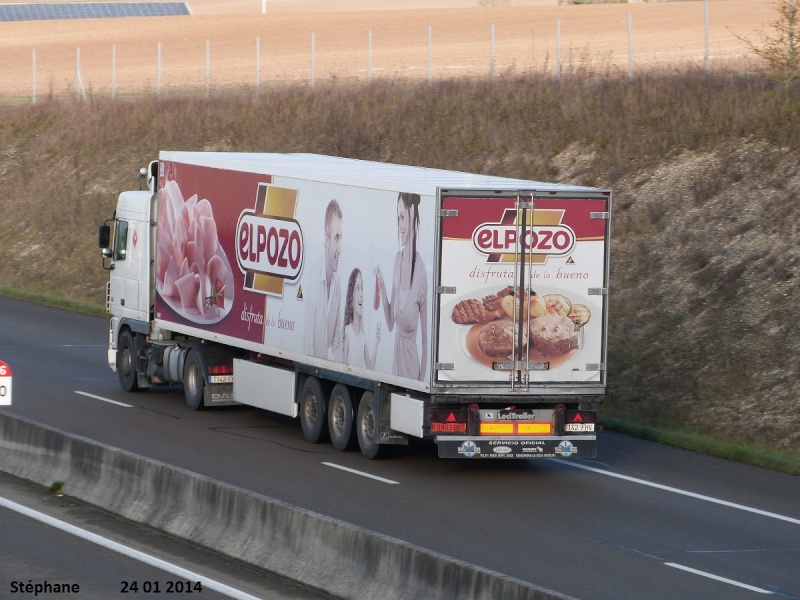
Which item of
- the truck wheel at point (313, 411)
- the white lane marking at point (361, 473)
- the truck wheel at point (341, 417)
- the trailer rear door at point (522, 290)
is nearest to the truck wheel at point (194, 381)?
the truck wheel at point (313, 411)

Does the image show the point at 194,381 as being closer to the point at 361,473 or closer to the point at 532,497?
the point at 361,473

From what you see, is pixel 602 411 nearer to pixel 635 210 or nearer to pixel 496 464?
pixel 496 464

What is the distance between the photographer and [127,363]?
24547mm

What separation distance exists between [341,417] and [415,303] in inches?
98.3

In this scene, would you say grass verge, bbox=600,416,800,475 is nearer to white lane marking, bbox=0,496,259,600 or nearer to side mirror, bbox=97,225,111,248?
side mirror, bbox=97,225,111,248

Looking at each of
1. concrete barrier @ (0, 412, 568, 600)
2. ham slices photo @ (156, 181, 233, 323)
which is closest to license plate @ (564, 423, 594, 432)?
concrete barrier @ (0, 412, 568, 600)

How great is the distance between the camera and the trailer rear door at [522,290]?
57.3 feet

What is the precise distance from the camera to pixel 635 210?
30156 mm

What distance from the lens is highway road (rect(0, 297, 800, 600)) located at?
13.6 meters

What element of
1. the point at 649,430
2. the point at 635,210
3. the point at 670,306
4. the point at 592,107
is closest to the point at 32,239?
the point at 592,107

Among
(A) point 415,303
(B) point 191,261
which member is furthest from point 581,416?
(B) point 191,261

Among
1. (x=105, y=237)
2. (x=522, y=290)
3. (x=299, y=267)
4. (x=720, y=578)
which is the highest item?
(x=105, y=237)

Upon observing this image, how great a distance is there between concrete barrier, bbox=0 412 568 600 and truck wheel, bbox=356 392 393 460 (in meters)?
4.18

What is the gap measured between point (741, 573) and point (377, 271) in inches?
255
